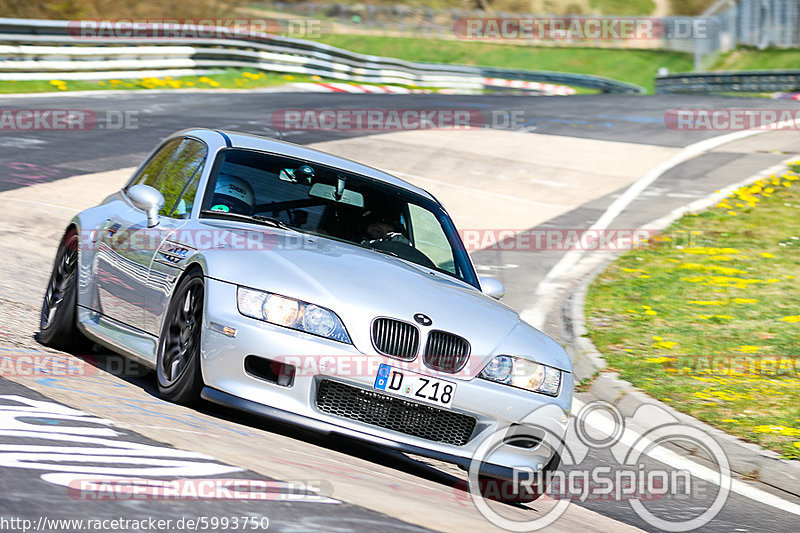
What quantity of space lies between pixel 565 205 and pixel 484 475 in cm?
1073

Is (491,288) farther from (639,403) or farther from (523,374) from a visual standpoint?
(639,403)

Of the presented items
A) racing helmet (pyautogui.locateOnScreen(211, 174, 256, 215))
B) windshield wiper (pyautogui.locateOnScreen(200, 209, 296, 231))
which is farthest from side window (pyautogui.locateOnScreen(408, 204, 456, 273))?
racing helmet (pyautogui.locateOnScreen(211, 174, 256, 215))

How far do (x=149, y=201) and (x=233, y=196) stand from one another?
48 centimetres

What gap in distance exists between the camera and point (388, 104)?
25188 millimetres

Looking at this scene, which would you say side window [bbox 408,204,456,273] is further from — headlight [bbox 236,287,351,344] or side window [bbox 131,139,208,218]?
headlight [bbox 236,287,351,344]

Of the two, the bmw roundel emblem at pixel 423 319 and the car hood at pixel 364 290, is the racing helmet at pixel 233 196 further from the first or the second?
the bmw roundel emblem at pixel 423 319

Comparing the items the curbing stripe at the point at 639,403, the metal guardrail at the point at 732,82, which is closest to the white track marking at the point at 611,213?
the curbing stripe at the point at 639,403

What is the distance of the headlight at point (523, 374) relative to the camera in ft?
18.2

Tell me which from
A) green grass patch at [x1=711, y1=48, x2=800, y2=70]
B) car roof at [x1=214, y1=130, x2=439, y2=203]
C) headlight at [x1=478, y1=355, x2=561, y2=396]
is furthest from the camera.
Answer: green grass patch at [x1=711, y1=48, x2=800, y2=70]

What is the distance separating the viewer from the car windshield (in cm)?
652

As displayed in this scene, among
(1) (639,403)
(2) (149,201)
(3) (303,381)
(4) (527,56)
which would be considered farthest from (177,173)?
(4) (527,56)

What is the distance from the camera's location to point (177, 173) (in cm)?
700

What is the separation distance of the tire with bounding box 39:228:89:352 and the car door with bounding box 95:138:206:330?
316 millimetres

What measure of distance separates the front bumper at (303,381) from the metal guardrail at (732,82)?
110 feet
